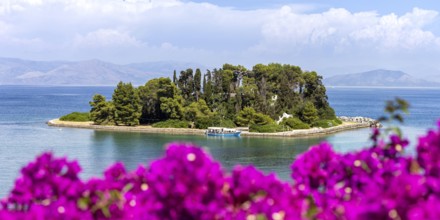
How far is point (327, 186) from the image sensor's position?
3.26 metres

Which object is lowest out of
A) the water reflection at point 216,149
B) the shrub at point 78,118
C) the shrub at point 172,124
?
the water reflection at point 216,149

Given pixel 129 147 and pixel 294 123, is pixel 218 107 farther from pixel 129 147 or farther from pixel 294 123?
pixel 129 147

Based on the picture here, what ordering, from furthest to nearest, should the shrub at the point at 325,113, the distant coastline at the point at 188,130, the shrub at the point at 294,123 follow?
1. the shrub at the point at 325,113
2. the shrub at the point at 294,123
3. the distant coastline at the point at 188,130

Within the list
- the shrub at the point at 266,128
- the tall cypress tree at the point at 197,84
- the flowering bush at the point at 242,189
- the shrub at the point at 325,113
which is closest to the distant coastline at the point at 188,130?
the shrub at the point at 266,128

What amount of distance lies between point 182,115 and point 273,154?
47.5 feet

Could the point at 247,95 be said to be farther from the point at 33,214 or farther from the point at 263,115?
the point at 33,214

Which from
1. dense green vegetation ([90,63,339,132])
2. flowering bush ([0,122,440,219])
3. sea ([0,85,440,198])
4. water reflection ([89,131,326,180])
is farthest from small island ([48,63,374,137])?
flowering bush ([0,122,440,219])

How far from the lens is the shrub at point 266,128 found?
41.8 metres

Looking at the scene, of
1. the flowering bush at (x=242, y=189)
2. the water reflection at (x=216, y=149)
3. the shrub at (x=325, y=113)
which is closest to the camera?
the flowering bush at (x=242, y=189)

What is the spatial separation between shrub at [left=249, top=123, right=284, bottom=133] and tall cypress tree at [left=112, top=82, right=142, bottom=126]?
892 cm

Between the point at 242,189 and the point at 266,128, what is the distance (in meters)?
39.3

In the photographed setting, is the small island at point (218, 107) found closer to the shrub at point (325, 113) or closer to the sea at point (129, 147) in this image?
the shrub at point (325, 113)

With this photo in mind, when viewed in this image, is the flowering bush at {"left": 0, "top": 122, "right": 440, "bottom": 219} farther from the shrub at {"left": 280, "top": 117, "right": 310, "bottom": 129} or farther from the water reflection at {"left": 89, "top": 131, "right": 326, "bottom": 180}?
the shrub at {"left": 280, "top": 117, "right": 310, "bottom": 129}

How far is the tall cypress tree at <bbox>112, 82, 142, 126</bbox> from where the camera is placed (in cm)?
4375
